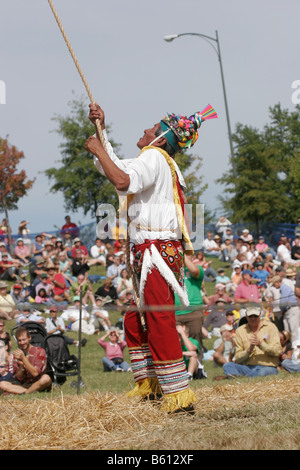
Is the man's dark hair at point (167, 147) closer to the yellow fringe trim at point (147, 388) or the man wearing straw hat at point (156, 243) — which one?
the man wearing straw hat at point (156, 243)

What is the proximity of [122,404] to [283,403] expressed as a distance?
1.31 m

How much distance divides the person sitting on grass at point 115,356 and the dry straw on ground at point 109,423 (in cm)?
559

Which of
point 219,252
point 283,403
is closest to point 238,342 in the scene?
point 283,403

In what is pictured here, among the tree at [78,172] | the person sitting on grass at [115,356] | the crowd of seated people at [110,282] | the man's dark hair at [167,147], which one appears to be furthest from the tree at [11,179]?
the man's dark hair at [167,147]

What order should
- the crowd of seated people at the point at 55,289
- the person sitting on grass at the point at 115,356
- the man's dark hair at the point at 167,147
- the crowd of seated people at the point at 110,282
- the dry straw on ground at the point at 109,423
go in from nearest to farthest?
the dry straw on ground at the point at 109,423, the man's dark hair at the point at 167,147, the crowd of seated people at the point at 55,289, the person sitting on grass at the point at 115,356, the crowd of seated people at the point at 110,282

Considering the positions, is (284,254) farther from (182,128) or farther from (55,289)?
(182,128)

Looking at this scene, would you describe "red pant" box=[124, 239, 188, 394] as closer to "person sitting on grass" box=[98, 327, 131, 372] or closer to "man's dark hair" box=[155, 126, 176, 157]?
"man's dark hair" box=[155, 126, 176, 157]

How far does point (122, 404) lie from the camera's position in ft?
17.1

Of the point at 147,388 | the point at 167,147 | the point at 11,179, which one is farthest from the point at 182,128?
the point at 11,179

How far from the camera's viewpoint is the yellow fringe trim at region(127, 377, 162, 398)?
18.1ft

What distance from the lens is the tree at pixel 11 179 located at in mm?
34344

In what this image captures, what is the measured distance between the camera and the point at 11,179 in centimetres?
3450

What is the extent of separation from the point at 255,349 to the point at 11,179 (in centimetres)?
2664
